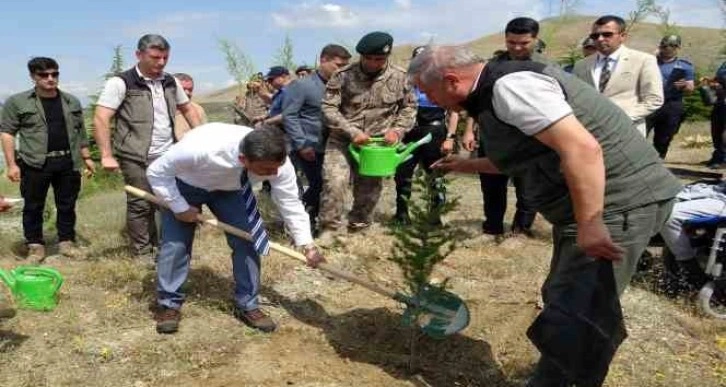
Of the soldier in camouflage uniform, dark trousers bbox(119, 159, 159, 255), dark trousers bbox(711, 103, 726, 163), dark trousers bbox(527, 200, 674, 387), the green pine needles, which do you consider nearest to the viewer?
dark trousers bbox(527, 200, 674, 387)

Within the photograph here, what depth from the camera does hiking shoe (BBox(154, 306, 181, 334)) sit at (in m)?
3.84

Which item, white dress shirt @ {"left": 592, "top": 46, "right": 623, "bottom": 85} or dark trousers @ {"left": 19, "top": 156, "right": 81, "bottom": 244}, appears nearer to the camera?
white dress shirt @ {"left": 592, "top": 46, "right": 623, "bottom": 85}

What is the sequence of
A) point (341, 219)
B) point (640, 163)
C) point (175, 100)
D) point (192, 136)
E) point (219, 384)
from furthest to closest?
1. point (341, 219)
2. point (175, 100)
3. point (192, 136)
4. point (219, 384)
5. point (640, 163)

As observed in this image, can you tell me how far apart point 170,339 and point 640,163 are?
108 inches

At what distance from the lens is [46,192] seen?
553 centimetres

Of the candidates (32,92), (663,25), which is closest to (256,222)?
(32,92)

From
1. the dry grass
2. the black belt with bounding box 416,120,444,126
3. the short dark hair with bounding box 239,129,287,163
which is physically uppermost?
the short dark hair with bounding box 239,129,287,163

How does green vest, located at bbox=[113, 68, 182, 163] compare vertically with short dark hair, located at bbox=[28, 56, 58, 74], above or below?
below

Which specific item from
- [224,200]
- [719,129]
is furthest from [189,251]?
[719,129]

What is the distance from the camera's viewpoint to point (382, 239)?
5641 millimetres

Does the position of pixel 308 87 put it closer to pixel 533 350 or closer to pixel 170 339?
pixel 170 339

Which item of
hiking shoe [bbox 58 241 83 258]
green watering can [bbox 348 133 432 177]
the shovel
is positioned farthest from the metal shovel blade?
hiking shoe [bbox 58 241 83 258]

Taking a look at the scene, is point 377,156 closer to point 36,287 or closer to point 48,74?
point 36,287

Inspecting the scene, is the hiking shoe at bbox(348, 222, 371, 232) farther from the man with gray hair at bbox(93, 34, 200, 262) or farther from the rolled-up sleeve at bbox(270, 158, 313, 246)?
the rolled-up sleeve at bbox(270, 158, 313, 246)
